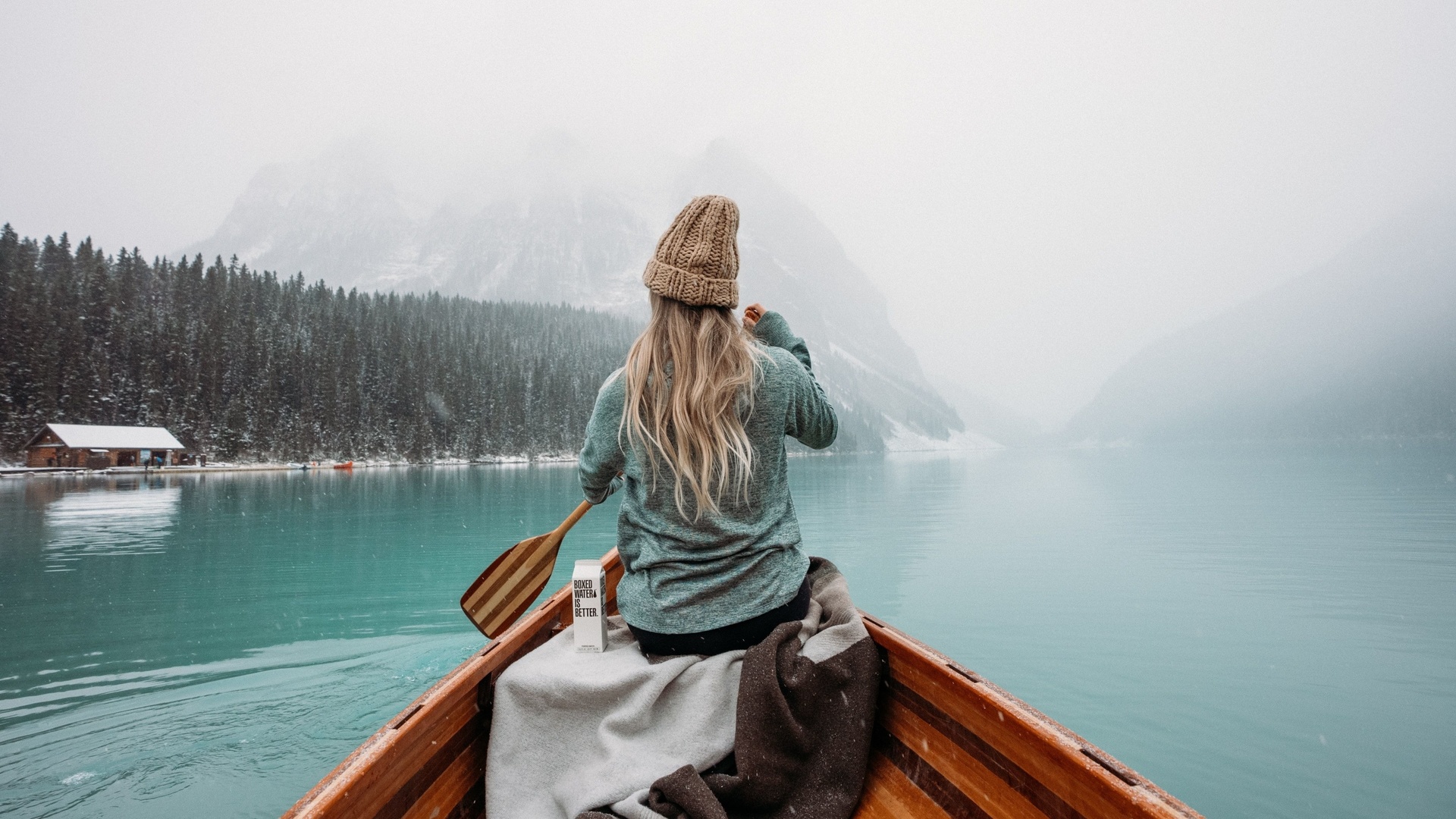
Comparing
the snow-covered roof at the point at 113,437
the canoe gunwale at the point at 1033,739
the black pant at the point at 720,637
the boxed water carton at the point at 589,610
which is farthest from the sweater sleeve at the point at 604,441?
the snow-covered roof at the point at 113,437

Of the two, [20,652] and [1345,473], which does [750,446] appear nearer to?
[20,652]

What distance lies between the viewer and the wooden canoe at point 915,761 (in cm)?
194

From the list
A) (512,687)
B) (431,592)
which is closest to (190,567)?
(431,592)

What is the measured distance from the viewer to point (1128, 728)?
6.43 meters

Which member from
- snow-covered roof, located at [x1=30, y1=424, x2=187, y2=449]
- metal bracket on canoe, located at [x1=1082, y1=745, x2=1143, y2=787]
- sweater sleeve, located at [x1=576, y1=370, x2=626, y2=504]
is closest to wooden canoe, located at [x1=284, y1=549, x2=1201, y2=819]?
metal bracket on canoe, located at [x1=1082, y1=745, x2=1143, y2=787]

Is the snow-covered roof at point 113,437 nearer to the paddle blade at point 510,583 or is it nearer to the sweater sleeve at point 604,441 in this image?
the paddle blade at point 510,583

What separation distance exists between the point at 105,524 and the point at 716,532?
79.1 ft

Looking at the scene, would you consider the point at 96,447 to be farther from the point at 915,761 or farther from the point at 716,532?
the point at 915,761

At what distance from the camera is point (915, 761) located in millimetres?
2787

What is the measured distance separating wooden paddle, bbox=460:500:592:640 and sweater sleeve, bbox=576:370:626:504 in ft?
6.07

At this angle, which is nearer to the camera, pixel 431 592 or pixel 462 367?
pixel 431 592

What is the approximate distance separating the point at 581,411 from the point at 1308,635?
237ft

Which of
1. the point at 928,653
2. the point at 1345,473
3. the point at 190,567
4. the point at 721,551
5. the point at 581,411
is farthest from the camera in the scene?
the point at 581,411

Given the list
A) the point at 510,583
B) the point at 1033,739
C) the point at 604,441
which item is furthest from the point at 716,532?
the point at 510,583
